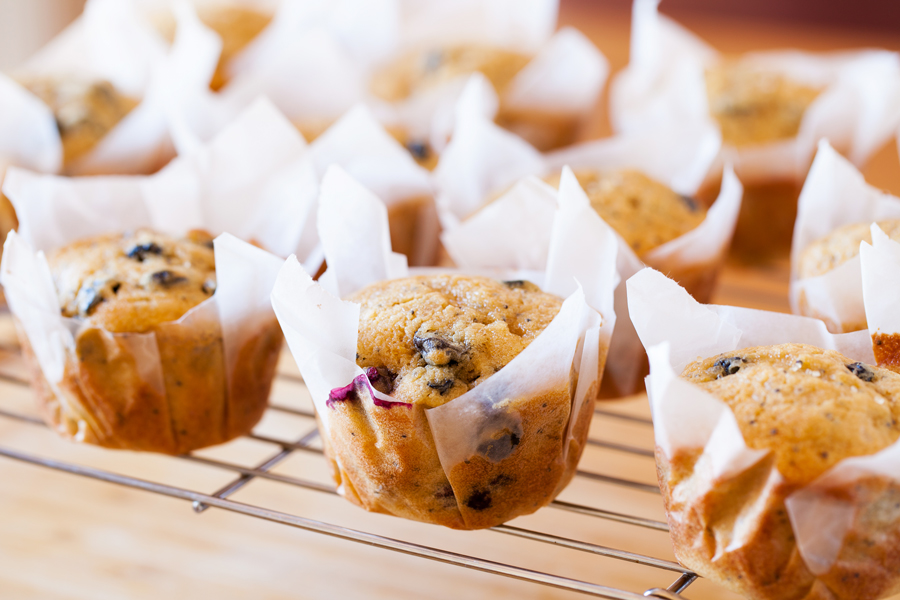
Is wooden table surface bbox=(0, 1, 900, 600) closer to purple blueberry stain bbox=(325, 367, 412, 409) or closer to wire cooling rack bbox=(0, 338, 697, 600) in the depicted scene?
wire cooling rack bbox=(0, 338, 697, 600)

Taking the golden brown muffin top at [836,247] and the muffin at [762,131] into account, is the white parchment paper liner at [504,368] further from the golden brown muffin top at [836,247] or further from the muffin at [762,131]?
the muffin at [762,131]

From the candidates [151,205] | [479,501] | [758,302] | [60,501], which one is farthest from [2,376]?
[758,302]

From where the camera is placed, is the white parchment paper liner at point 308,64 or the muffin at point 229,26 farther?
the muffin at point 229,26

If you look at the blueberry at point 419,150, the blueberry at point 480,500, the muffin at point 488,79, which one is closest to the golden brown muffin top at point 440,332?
the blueberry at point 480,500

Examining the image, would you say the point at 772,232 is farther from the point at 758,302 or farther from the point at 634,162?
the point at 634,162

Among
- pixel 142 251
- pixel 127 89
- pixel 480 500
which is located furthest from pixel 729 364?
pixel 127 89
